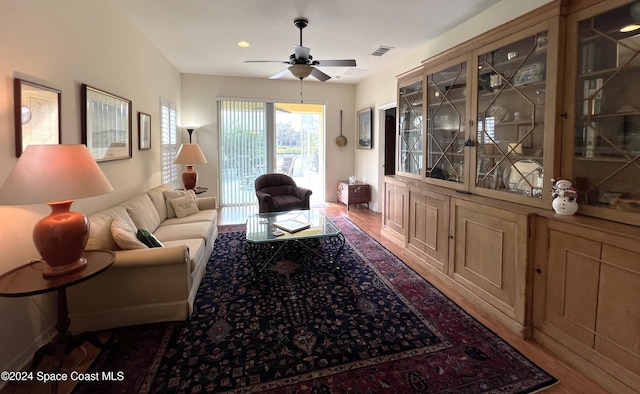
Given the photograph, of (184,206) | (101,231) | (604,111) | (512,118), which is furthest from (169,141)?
(604,111)

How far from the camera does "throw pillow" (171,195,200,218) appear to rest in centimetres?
408

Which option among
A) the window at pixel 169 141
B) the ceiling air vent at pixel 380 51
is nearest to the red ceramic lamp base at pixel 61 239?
the window at pixel 169 141

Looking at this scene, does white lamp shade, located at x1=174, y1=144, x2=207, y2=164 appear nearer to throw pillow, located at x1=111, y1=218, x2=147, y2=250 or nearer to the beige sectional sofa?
the beige sectional sofa

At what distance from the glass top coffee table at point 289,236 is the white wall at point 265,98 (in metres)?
3.10

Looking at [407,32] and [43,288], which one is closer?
[43,288]

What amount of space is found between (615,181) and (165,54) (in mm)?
5751

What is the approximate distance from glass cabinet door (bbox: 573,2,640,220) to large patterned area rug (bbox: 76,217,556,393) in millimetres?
1215

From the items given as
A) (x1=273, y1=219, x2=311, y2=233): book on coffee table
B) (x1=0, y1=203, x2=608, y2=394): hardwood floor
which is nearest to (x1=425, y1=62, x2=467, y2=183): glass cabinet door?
(x1=0, y1=203, x2=608, y2=394): hardwood floor

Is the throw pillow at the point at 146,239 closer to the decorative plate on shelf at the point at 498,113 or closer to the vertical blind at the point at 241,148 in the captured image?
the decorative plate on shelf at the point at 498,113

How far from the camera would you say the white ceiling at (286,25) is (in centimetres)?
326

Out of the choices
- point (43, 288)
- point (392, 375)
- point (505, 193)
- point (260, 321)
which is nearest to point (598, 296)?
point (505, 193)

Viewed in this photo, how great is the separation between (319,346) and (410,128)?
3079mm

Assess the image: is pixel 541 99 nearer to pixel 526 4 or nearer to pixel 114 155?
pixel 526 4

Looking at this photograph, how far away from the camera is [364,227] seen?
17.3 ft
